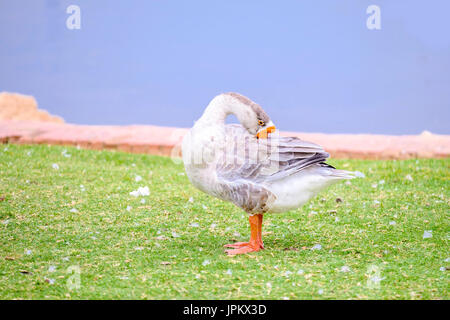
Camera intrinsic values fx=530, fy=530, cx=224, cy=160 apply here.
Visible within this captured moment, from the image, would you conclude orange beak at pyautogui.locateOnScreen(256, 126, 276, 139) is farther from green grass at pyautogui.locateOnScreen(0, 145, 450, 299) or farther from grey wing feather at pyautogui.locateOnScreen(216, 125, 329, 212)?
green grass at pyautogui.locateOnScreen(0, 145, 450, 299)

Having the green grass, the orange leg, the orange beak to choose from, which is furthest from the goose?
the green grass

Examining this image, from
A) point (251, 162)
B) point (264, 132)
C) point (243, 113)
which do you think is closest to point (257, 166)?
point (251, 162)

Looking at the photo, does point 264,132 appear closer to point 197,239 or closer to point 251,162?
point 251,162

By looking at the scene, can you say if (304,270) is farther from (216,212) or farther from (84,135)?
(84,135)

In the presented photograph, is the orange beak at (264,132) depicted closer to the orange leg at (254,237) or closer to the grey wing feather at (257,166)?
the grey wing feather at (257,166)

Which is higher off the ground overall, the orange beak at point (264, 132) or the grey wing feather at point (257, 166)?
the orange beak at point (264, 132)

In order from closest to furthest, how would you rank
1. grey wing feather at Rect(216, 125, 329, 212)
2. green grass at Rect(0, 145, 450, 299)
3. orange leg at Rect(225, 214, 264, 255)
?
green grass at Rect(0, 145, 450, 299) → grey wing feather at Rect(216, 125, 329, 212) → orange leg at Rect(225, 214, 264, 255)

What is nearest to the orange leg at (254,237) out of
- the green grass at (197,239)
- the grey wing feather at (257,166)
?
the green grass at (197,239)

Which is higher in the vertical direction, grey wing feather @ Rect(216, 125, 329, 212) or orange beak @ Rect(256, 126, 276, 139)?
orange beak @ Rect(256, 126, 276, 139)

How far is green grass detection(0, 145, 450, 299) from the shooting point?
441cm

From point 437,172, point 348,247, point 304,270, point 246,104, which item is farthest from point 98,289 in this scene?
point 437,172

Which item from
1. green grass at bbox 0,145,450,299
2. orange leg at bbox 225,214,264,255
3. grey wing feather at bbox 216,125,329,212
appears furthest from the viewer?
orange leg at bbox 225,214,264,255

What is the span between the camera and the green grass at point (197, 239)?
4.41 metres
